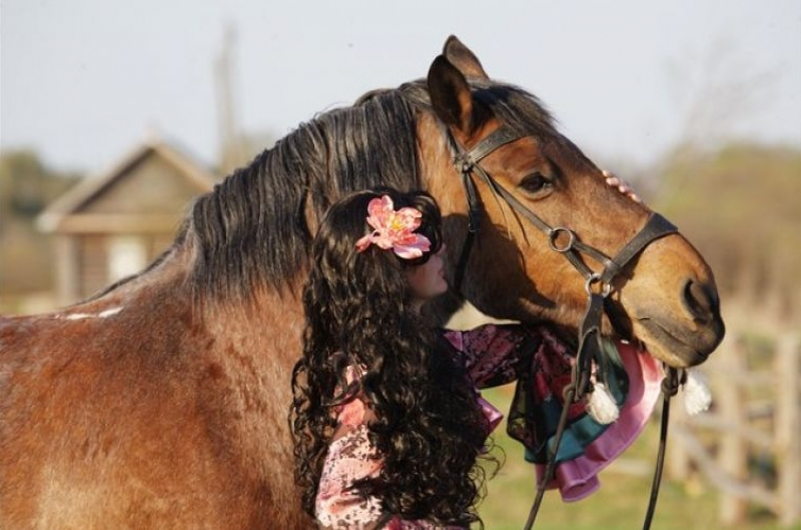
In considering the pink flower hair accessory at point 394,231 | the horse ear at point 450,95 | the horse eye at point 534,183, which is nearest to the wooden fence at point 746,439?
→ the horse eye at point 534,183

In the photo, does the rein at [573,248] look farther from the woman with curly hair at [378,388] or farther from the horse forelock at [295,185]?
the woman with curly hair at [378,388]

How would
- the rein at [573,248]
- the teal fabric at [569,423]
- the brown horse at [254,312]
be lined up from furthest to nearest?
the teal fabric at [569,423] → the rein at [573,248] → the brown horse at [254,312]

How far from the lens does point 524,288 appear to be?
3.20 m

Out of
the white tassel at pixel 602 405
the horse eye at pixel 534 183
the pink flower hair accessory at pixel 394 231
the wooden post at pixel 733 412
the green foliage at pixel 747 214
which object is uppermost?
the horse eye at pixel 534 183

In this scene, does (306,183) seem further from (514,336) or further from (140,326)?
(514,336)

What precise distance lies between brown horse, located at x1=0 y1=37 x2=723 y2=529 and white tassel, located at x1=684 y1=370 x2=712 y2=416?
176 mm

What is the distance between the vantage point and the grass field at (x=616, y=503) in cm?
1145

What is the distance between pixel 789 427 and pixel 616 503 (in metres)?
2.40

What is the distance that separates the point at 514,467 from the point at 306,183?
438 inches

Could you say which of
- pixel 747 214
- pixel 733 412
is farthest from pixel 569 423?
pixel 747 214

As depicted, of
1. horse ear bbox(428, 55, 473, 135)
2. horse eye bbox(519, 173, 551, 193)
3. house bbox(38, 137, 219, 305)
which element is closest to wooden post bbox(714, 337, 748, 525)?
horse eye bbox(519, 173, 551, 193)

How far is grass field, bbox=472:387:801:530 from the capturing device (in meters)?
11.4

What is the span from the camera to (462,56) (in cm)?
360

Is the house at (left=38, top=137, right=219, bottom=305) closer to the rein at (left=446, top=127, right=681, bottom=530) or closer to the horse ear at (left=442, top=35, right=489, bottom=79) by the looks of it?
the horse ear at (left=442, top=35, right=489, bottom=79)
